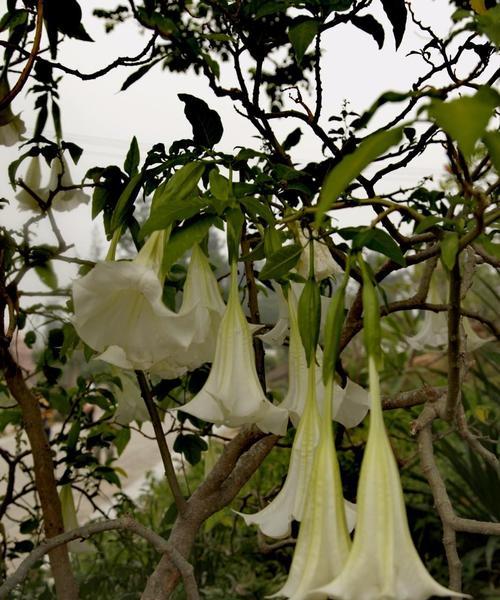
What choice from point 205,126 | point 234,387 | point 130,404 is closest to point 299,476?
point 234,387

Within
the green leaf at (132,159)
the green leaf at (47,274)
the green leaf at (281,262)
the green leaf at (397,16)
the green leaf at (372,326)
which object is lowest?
the green leaf at (372,326)

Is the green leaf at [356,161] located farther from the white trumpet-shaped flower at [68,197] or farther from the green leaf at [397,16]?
the white trumpet-shaped flower at [68,197]

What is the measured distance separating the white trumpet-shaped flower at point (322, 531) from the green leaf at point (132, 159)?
0.33m

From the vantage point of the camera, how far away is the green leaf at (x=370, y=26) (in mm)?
670

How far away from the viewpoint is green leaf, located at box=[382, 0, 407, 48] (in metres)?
0.60

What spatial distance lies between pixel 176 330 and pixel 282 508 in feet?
0.43

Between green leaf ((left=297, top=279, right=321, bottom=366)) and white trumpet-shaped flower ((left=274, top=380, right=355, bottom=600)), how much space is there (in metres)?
0.07

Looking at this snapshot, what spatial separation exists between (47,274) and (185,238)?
1.91 feet

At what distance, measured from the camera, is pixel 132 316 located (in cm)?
50

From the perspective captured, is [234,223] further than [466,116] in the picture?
Yes

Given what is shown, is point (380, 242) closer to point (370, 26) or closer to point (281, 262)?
point (281, 262)

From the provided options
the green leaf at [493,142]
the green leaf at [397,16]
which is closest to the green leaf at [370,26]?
the green leaf at [397,16]

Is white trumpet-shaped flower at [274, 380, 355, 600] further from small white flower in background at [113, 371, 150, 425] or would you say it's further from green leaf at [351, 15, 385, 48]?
small white flower in background at [113, 371, 150, 425]

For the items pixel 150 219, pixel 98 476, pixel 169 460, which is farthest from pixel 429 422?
pixel 98 476
